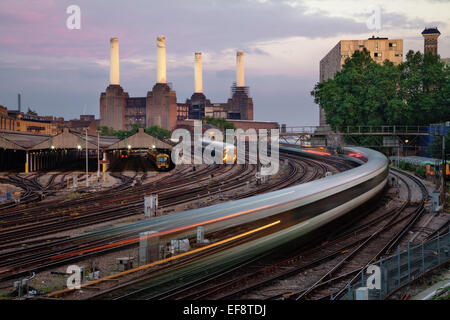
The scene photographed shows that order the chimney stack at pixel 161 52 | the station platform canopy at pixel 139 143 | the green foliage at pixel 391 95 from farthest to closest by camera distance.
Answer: the chimney stack at pixel 161 52, the green foliage at pixel 391 95, the station platform canopy at pixel 139 143

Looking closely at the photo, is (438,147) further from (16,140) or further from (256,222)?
(16,140)

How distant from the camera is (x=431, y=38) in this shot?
128125mm

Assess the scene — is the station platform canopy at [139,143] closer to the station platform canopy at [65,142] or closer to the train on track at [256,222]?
the station platform canopy at [65,142]

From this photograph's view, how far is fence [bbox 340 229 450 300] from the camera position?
12.7 metres

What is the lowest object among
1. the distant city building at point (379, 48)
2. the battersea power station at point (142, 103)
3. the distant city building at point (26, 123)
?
the distant city building at point (26, 123)

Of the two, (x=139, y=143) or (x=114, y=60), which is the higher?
(x=114, y=60)

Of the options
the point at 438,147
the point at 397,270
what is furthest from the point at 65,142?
the point at 397,270

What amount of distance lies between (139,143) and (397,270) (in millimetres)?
48002

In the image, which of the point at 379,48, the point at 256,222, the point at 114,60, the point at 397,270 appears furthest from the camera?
the point at 114,60

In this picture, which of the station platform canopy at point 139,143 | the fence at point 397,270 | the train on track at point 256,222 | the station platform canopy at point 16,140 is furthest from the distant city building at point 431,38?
the fence at point 397,270

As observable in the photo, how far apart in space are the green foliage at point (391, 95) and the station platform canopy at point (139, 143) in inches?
1286

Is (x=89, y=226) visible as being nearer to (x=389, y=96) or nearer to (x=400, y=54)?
(x=389, y=96)

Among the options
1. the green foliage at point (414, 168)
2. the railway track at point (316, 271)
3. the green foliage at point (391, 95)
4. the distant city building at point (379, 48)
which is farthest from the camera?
the distant city building at point (379, 48)

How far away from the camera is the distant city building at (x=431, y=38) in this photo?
419 ft
